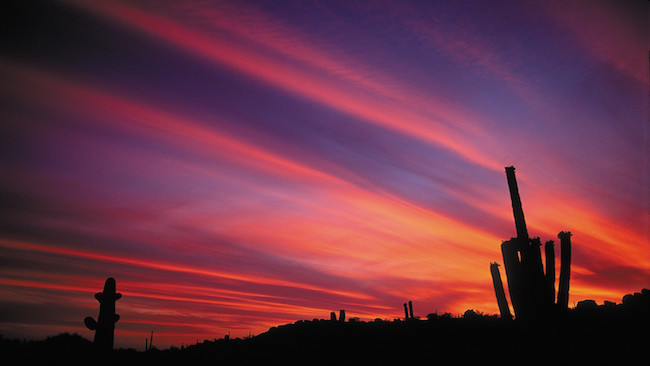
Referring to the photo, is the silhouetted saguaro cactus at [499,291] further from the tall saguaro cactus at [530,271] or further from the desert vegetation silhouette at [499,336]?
the tall saguaro cactus at [530,271]

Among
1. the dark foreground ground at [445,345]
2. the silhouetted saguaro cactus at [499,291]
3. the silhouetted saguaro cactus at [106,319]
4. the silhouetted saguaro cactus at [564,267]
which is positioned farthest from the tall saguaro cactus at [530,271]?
the silhouetted saguaro cactus at [106,319]

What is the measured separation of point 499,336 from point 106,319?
12.2m

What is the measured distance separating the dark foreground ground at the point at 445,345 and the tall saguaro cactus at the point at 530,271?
693 mm

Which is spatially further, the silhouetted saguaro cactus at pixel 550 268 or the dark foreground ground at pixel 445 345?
the silhouetted saguaro cactus at pixel 550 268

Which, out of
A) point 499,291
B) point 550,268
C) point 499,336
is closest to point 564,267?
point 550,268

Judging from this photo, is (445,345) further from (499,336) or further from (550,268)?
(550,268)

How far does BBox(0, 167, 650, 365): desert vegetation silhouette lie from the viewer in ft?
35.9

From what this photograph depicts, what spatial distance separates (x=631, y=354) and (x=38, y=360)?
20492mm

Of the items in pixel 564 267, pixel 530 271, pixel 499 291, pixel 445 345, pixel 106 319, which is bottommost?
pixel 445 345

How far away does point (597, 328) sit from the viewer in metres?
12.2

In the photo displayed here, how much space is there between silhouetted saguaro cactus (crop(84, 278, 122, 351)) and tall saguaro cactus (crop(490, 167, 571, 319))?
1351 centimetres

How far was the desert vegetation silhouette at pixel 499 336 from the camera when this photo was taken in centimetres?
1094

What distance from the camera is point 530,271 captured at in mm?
14641

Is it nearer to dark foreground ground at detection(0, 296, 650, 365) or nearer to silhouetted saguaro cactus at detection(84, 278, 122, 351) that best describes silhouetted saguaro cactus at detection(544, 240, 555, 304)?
dark foreground ground at detection(0, 296, 650, 365)
